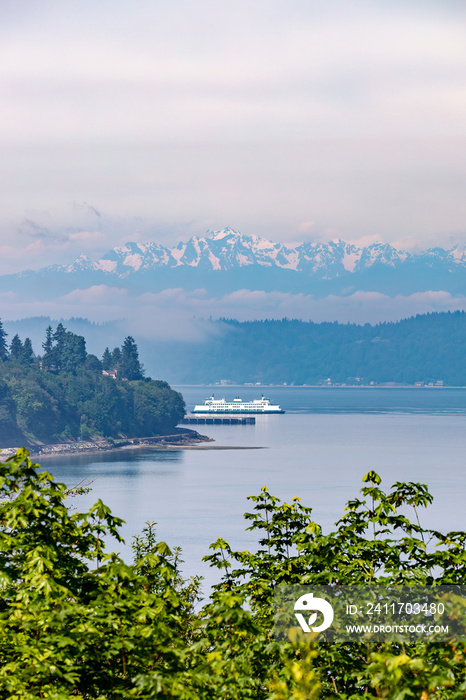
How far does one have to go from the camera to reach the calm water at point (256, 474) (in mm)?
54062

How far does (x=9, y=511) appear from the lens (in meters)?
6.50

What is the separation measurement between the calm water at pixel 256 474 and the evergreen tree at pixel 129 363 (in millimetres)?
21626

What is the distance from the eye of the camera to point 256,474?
85.1m

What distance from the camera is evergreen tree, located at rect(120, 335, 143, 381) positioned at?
158 meters

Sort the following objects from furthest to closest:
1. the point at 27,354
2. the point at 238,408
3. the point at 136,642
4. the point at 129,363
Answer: the point at 238,408, the point at 129,363, the point at 27,354, the point at 136,642

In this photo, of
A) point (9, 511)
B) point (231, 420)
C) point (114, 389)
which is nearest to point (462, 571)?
point (9, 511)

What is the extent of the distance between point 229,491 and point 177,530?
2045 cm

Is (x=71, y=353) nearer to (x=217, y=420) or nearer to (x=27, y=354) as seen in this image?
(x=27, y=354)

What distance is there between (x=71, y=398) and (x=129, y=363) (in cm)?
2414

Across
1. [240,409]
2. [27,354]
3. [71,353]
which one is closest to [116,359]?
[71,353]

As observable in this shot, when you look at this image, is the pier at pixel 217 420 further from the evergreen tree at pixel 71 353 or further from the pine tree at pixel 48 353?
the pine tree at pixel 48 353

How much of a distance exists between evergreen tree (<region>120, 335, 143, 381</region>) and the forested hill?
0.64 feet

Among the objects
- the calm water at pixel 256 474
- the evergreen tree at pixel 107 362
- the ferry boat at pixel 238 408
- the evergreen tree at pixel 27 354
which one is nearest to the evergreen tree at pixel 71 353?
the evergreen tree at pixel 27 354

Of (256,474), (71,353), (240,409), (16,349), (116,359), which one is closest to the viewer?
(256,474)
